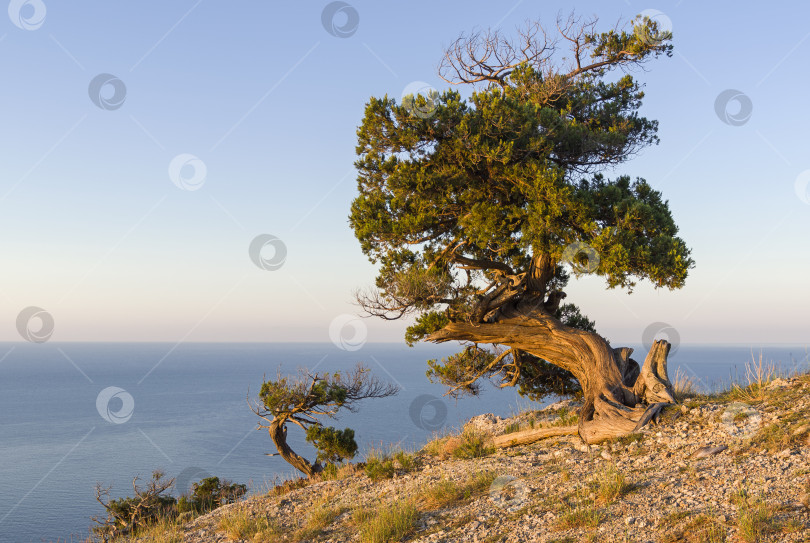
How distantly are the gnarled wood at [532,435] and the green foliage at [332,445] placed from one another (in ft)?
18.9

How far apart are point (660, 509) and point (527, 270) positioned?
7611 mm

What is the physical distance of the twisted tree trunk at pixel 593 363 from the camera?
11172 mm

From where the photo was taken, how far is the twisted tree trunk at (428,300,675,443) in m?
11.2

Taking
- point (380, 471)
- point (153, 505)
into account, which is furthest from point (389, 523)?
point (153, 505)

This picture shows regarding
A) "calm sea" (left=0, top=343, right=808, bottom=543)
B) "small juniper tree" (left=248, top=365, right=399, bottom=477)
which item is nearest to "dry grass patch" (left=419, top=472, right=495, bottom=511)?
"small juniper tree" (left=248, top=365, right=399, bottom=477)

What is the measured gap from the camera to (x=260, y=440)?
90.2 meters

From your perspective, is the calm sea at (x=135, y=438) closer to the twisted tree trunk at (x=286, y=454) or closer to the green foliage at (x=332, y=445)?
the twisted tree trunk at (x=286, y=454)

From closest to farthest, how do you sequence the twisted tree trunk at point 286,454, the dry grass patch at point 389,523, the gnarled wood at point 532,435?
the dry grass patch at point 389,523 → the gnarled wood at point 532,435 → the twisted tree trunk at point 286,454

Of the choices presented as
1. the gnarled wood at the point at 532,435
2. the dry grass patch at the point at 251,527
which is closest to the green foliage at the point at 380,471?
the dry grass patch at the point at 251,527

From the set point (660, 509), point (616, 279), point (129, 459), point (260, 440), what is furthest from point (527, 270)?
point (260, 440)

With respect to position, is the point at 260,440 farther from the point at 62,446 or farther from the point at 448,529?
the point at 448,529

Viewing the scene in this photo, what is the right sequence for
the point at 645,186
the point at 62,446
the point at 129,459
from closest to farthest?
the point at 645,186 < the point at 129,459 < the point at 62,446

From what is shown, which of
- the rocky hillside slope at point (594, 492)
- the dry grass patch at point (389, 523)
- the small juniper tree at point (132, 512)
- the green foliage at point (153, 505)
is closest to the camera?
the rocky hillside slope at point (594, 492)

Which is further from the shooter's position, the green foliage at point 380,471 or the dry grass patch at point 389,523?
the green foliage at point 380,471
